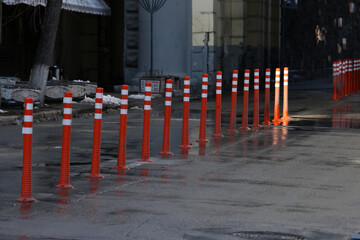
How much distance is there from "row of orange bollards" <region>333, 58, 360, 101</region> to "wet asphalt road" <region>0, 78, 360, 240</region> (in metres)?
12.5

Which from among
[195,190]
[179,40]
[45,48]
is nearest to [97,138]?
[195,190]

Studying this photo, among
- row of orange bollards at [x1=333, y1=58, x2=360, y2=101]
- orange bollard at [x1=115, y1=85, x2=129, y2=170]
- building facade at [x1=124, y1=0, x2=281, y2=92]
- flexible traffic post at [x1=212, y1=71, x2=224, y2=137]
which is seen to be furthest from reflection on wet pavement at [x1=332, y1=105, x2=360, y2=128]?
orange bollard at [x1=115, y1=85, x2=129, y2=170]

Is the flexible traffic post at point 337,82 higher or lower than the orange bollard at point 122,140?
higher

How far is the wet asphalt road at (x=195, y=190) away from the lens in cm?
834

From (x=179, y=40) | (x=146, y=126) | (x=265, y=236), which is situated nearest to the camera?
(x=265, y=236)

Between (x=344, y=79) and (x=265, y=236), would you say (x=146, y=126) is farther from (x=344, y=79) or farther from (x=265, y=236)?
(x=344, y=79)

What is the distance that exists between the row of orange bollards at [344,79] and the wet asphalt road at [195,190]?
490 inches

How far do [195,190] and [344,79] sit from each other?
74.4ft

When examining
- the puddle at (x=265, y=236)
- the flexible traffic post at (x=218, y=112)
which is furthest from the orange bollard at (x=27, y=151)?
the flexible traffic post at (x=218, y=112)

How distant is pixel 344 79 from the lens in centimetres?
3259

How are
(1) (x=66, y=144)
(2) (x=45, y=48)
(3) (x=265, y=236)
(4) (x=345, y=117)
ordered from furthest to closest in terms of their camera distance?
1. (2) (x=45, y=48)
2. (4) (x=345, y=117)
3. (1) (x=66, y=144)
4. (3) (x=265, y=236)

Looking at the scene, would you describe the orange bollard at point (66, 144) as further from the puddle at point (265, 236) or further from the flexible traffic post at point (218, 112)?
the flexible traffic post at point (218, 112)

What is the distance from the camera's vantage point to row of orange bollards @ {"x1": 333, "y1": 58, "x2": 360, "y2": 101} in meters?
30.3

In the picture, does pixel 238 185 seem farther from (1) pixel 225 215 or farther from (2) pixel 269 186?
(1) pixel 225 215
